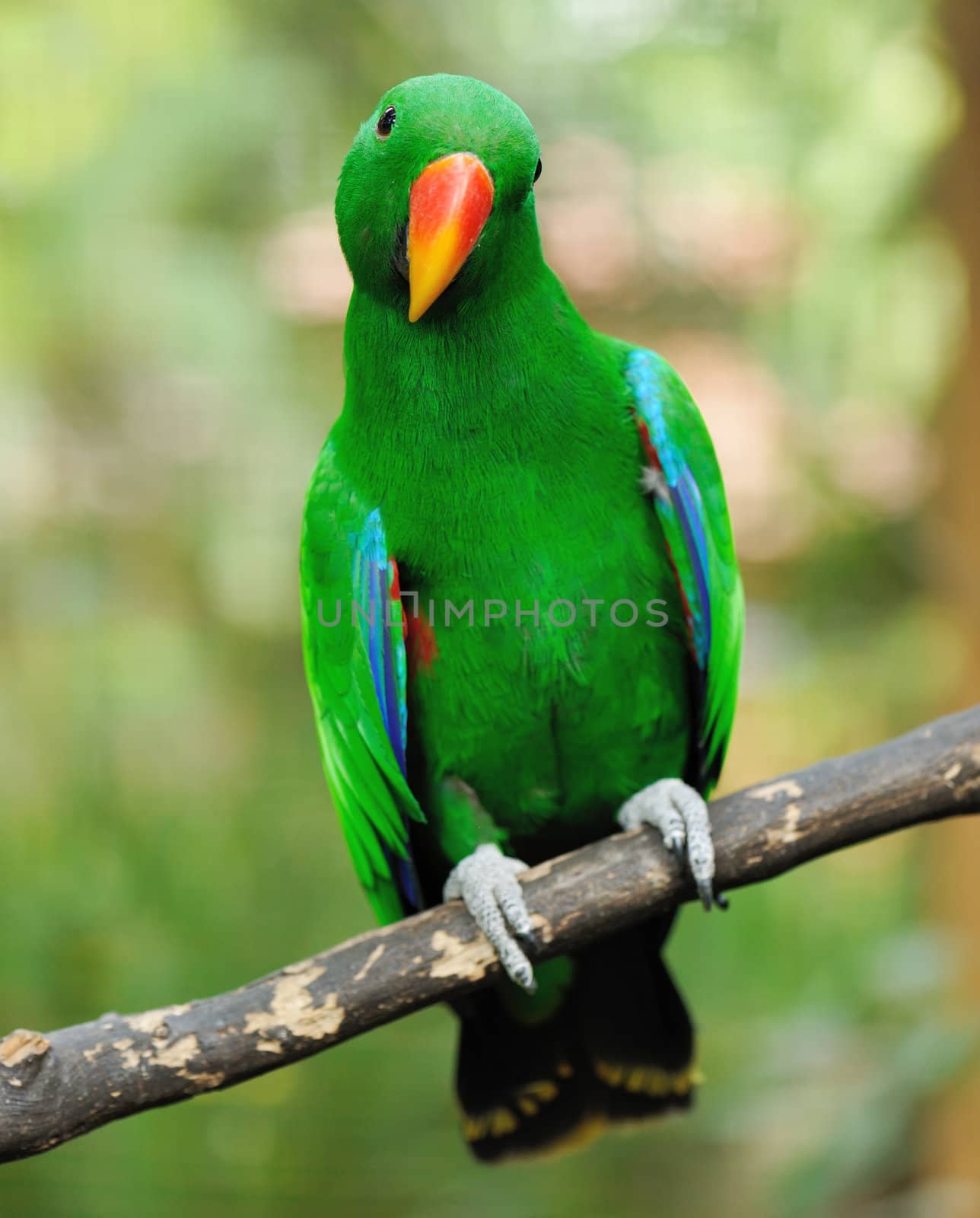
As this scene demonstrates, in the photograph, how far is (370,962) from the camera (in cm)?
153

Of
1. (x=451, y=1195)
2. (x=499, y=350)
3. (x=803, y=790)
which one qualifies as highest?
(x=499, y=350)

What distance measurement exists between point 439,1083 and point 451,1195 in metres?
0.26

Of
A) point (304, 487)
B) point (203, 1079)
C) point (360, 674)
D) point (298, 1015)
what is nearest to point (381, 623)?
point (360, 674)

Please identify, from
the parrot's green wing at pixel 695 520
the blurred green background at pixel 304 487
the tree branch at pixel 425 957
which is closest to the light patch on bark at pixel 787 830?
the tree branch at pixel 425 957

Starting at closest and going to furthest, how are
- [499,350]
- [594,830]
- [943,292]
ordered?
[499,350], [594,830], [943,292]

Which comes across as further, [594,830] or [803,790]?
[594,830]

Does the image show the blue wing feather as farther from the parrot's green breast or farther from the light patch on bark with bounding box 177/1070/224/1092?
the light patch on bark with bounding box 177/1070/224/1092

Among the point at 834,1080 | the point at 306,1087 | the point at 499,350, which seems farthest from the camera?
the point at 306,1087

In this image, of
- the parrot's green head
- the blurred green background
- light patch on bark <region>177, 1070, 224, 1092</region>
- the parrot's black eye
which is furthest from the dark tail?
the parrot's black eye

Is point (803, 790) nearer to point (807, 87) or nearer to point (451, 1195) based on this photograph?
point (451, 1195)

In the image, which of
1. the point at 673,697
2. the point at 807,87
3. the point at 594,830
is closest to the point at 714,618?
the point at 673,697

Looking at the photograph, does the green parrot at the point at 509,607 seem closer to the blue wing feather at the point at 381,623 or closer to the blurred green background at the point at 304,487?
the blue wing feather at the point at 381,623

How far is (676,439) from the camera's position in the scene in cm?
176

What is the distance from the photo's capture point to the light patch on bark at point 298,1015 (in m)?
1.48
